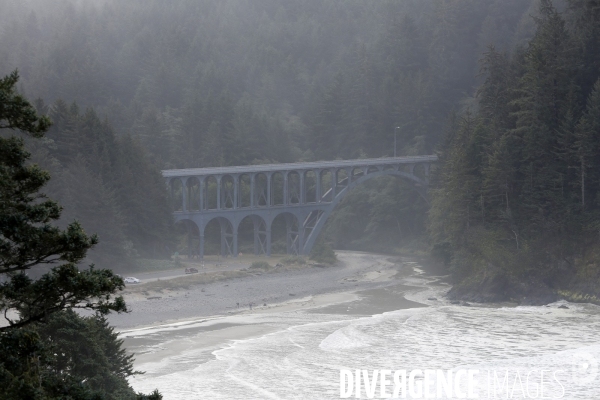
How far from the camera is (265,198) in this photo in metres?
70.9

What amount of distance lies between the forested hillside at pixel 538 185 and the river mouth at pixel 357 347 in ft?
12.6

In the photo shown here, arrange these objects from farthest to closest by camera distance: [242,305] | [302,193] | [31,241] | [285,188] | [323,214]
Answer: [323,214]
[302,193]
[285,188]
[242,305]
[31,241]

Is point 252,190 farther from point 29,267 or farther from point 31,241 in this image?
point 31,241

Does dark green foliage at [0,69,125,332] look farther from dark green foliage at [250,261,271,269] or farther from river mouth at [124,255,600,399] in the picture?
dark green foliage at [250,261,271,269]

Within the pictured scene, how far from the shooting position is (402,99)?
101438 mm

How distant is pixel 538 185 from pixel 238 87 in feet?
265

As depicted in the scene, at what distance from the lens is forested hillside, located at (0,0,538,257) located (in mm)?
61281

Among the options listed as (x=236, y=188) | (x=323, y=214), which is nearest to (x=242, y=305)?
(x=236, y=188)

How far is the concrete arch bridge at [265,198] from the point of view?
214ft

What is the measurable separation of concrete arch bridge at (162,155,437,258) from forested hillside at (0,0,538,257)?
12.0ft

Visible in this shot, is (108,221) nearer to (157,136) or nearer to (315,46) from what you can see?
(157,136)

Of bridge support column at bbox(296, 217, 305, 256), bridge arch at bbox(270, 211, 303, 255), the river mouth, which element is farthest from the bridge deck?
the river mouth

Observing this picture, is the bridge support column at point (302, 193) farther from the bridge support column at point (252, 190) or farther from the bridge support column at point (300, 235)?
the bridge support column at point (252, 190)

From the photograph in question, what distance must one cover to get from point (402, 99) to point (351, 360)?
246 feet
